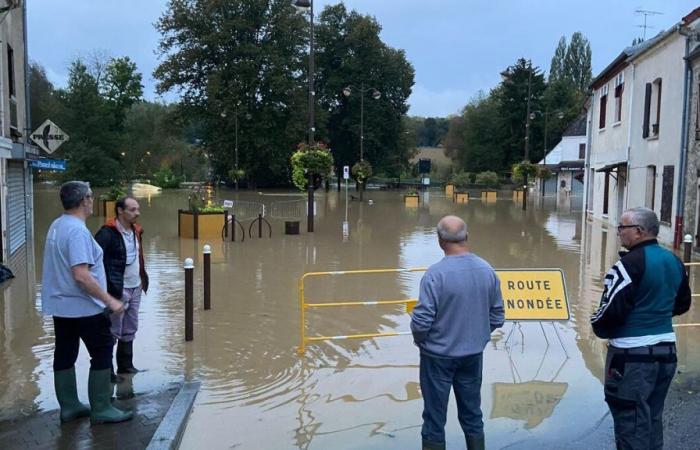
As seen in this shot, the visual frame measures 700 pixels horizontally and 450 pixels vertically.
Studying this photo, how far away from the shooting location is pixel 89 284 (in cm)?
420

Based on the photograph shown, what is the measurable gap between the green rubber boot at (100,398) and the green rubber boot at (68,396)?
17 centimetres

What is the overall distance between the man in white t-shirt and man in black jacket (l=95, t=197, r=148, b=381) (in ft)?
2.82

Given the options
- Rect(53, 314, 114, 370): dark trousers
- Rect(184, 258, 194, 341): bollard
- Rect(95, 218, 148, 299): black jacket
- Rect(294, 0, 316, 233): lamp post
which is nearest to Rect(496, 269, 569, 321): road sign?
Rect(184, 258, 194, 341): bollard

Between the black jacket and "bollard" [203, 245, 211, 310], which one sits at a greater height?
the black jacket

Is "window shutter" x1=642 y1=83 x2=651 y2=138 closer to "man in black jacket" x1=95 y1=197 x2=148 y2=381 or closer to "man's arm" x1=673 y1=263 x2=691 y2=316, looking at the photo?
"man's arm" x1=673 y1=263 x2=691 y2=316

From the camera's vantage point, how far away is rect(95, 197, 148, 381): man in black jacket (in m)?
5.31

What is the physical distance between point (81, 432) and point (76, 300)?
39.1 inches

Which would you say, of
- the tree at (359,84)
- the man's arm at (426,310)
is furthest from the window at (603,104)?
the tree at (359,84)

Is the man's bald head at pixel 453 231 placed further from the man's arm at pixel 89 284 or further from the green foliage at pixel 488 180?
the green foliage at pixel 488 180

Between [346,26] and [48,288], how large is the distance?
56.6m

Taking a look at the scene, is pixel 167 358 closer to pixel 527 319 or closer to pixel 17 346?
pixel 17 346

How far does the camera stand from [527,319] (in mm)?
6898

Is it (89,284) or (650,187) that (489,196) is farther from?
(89,284)

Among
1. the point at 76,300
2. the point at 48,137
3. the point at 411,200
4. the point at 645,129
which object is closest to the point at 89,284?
the point at 76,300
